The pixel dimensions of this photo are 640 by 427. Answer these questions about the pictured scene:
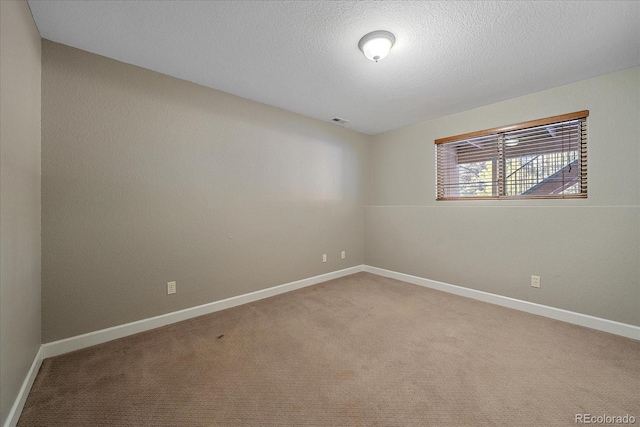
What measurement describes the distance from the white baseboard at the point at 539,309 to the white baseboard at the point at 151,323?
1819mm

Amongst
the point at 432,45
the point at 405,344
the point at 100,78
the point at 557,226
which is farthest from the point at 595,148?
the point at 100,78

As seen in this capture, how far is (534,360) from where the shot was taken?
195 centimetres

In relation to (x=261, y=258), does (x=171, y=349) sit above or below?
below

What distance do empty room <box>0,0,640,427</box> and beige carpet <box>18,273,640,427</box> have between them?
18 millimetres

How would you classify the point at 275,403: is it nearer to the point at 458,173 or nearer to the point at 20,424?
the point at 20,424

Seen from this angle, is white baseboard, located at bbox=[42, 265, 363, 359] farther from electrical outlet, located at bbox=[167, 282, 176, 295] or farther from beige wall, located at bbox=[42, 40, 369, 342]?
electrical outlet, located at bbox=[167, 282, 176, 295]

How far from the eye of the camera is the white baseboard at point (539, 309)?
234cm

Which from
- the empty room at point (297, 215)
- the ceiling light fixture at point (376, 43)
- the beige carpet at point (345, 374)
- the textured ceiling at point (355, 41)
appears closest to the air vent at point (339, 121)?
the empty room at point (297, 215)

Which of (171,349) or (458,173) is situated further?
(458,173)

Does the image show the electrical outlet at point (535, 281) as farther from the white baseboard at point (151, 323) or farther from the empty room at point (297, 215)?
the white baseboard at point (151, 323)

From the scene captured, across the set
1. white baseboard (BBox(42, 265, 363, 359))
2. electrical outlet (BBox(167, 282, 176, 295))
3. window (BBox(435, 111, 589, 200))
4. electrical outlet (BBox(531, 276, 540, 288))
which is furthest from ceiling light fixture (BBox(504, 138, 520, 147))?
electrical outlet (BBox(167, 282, 176, 295))

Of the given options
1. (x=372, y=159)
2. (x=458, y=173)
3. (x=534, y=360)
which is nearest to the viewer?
(x=534, y=360)

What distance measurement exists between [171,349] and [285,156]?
8.06 feet

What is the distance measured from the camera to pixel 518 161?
3.06 m
